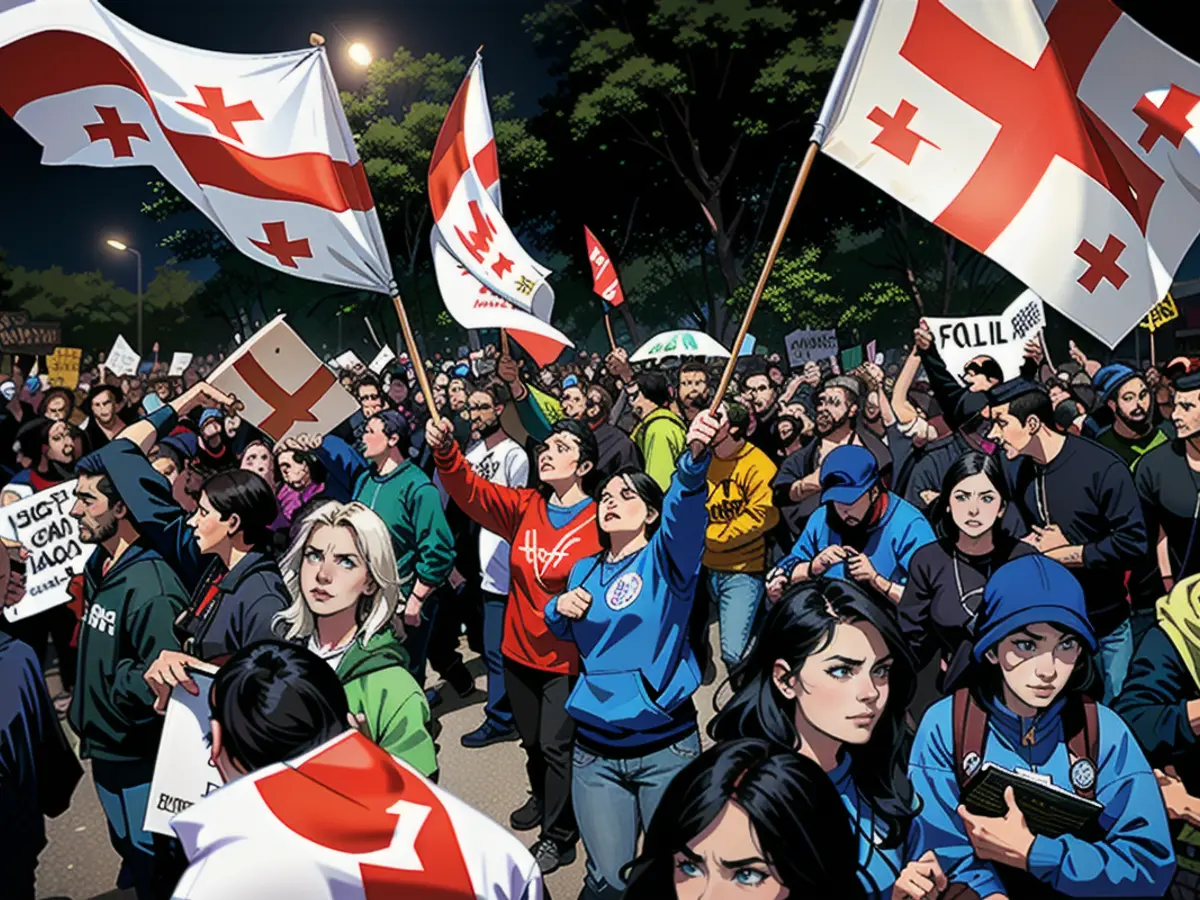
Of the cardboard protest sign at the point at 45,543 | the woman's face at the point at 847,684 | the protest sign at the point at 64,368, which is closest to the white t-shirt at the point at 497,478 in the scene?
the cardboard protest sign at the point at 45,543

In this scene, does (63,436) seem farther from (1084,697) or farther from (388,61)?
(388,61)

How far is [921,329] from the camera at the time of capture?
607cm

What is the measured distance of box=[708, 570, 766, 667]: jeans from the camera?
20.8ft

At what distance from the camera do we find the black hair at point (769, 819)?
1.70 meters

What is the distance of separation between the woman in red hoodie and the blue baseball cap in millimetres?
1140

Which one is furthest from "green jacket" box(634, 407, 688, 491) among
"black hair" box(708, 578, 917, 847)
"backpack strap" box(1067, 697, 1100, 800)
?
"backpack strap" box(1067, 697, 1100, 800)

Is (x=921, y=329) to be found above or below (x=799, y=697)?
above

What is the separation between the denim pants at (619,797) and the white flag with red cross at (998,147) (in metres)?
2.24

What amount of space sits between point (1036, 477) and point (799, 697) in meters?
2.75

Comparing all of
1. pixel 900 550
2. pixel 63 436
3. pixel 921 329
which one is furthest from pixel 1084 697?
pixel 63 436

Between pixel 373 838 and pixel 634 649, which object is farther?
pixel 634 649

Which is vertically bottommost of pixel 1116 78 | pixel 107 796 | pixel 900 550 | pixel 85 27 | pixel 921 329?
pixel 107 796

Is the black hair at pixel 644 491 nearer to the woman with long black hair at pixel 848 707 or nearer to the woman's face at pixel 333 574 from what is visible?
the woman's face at pixel 333 574

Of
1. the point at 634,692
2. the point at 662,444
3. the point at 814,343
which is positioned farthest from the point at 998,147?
the point at 814,343
